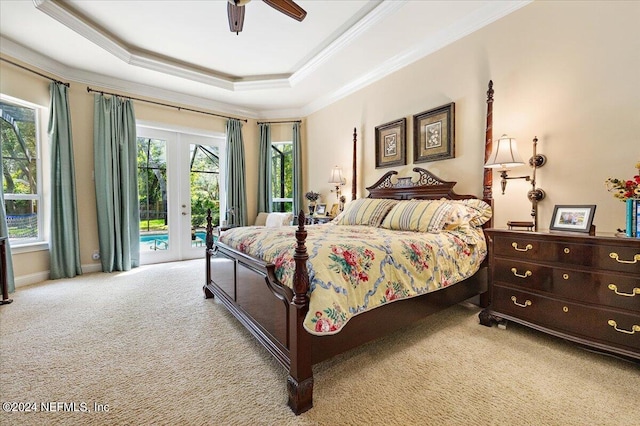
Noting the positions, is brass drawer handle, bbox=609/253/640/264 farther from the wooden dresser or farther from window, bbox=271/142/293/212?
window, bbox=271/142/293/212

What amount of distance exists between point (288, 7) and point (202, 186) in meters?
3.73

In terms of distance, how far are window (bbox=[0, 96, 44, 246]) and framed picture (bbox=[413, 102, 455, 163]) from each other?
489 cm

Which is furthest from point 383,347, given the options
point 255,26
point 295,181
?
point 295,181

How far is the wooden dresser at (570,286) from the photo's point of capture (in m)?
1.61

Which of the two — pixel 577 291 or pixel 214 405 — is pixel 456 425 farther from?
pixel 577 291

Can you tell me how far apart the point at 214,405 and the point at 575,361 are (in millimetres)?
2165

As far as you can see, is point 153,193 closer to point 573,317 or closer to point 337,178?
point 337,178

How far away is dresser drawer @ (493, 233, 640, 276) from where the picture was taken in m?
1.60

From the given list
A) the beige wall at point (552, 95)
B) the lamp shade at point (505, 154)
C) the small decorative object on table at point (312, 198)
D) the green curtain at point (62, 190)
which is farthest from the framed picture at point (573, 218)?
the green curtain at point (62, 190)

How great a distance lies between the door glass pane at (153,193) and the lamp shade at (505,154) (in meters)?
4.78

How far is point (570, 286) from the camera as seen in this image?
1.82 m

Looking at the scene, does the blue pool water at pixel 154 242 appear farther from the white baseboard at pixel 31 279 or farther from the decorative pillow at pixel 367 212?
the decorative pillow at pixel 367 212

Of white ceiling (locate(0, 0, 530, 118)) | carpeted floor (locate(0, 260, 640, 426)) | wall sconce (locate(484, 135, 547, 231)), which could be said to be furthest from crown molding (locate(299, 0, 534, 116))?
carpeted floor (locate(0, 260, 640, 426))

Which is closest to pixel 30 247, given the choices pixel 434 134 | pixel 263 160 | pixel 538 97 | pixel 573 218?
pixel 263 160
